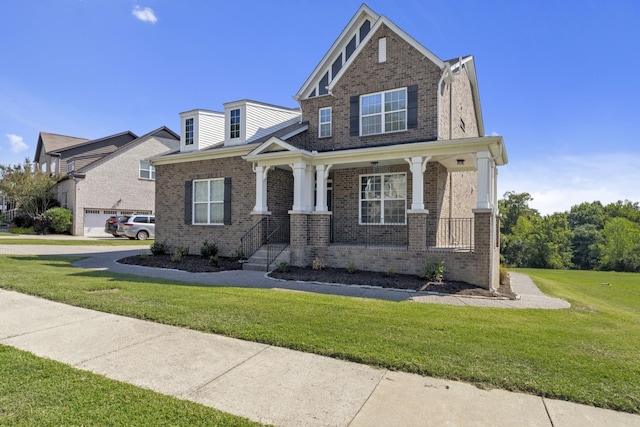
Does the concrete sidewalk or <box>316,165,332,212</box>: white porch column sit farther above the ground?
<box>316,165,332,212</box>: white porch column

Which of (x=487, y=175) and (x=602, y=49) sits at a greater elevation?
(x=602, y=49)

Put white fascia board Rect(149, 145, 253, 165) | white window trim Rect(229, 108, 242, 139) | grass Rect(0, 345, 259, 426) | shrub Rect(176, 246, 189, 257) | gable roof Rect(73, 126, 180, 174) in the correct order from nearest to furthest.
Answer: grass Rect(0, 345, 259, 426) < shrub Rect(176, 246, 189, 257) < white fascia board Rect(149, 145, 253, 165) < white window trim Rect(229, 108, 242, 139) < gable roof Rect(73, 126, 180, 174)

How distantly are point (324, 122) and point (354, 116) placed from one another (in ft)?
4.79

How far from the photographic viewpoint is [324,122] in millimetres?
14305

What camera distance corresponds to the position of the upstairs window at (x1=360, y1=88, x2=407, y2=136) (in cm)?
1260

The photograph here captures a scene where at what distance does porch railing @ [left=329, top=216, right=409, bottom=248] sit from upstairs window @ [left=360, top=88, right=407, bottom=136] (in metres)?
3.30

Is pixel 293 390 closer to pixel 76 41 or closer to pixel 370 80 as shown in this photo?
pixel 370 80

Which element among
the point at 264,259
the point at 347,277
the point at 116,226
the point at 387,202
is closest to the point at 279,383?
the point at 347,277

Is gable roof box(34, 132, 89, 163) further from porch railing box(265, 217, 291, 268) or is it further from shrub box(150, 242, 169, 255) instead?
porch railing box(265, 217, 291, 268)

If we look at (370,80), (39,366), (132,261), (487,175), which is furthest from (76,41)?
(487,175)

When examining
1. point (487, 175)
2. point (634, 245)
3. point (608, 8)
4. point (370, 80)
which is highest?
Result: point (608, 8)

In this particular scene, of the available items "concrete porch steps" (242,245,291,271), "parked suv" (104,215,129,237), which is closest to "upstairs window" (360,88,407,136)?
"concrete porch steps" (242,245,291,271)

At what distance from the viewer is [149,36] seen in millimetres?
13273

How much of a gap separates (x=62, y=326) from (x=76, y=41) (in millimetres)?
11326
